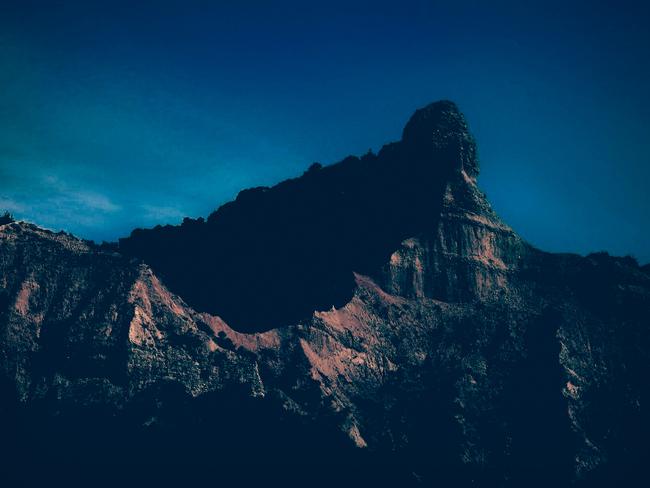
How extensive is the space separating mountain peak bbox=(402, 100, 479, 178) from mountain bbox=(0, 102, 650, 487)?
367mm

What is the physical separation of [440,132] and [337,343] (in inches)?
1568

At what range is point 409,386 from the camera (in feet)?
357

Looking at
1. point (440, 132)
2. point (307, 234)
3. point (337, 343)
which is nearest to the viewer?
point (337, 343)

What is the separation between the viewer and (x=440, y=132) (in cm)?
12531

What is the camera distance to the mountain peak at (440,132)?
124938 mm

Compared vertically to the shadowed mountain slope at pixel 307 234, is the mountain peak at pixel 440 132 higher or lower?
higher

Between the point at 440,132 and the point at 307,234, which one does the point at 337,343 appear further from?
the point at 440,132

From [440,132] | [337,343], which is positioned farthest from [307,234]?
[440,132]

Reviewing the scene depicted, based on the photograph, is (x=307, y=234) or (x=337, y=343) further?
(x=307, y=234)

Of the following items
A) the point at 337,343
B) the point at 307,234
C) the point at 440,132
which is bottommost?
the point at 337,343

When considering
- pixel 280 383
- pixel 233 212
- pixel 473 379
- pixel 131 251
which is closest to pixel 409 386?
A: pixel 473 379

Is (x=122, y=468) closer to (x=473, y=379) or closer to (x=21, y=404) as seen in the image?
(x=21, y=404)

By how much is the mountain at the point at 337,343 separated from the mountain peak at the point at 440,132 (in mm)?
367

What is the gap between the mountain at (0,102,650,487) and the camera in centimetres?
9681
